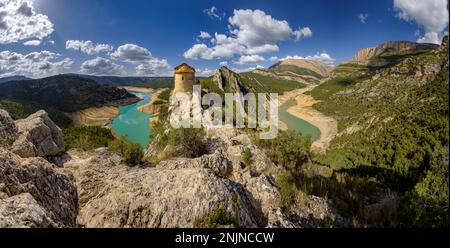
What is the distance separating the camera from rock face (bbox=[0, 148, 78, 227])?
125 inches

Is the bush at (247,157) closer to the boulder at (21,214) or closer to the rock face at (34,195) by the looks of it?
the rock face at (34,195)

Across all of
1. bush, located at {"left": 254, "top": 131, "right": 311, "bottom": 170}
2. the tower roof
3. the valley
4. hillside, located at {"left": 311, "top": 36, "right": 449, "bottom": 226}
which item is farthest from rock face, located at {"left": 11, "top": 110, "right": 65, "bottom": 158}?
the tower roof

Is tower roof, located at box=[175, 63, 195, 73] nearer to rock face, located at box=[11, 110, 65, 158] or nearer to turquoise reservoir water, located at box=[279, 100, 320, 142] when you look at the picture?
rock face, located at box=[11, 110, 65, 158]

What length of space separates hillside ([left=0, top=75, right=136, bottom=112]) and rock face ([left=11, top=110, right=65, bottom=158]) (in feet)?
282

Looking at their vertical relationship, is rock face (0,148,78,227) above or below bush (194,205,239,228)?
above

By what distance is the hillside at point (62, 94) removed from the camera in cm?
8738

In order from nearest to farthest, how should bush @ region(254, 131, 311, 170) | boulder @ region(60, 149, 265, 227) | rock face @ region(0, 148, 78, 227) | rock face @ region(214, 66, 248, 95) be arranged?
rock face @ region(0, 148, 78, 227)
boulder @ region(60, 149, 265, 227)
bush @ region(254, 131, 311, 170)
rock face @ region(214, 66, 248, 95)

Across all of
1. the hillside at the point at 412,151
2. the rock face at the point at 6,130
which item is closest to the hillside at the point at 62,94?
the hillside at the point at 412,151

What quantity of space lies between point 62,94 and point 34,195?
Answer: 367ft

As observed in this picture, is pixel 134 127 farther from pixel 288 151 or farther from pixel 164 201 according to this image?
pixel 164 201

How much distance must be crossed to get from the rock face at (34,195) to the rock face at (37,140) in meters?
1.50

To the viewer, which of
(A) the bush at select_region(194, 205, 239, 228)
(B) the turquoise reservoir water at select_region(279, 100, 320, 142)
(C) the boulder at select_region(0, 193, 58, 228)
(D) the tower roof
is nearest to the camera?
(C) the boulder at select_region(0, 193, 58, 228)

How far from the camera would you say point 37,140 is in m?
8.12

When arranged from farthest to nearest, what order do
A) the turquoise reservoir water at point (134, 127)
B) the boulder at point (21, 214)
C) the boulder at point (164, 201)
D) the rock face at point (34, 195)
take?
the turquoise reservoir water at point (134, 127)
the boulder at point (164, 201)
the rock face at point (34, 195)
the boulder at point (21, 214)
